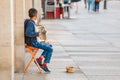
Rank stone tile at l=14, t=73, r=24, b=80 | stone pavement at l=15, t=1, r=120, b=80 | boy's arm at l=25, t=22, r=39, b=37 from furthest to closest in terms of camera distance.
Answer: stone pavement at l=15, t=1, r=120, b=80 → boy's arm at l=25, t=22, r=39, b=37 → stone tile at l=14, t=73, r=24, b=80

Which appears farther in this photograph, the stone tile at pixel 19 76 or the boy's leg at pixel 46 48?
the boy's leg at pixel 46 48

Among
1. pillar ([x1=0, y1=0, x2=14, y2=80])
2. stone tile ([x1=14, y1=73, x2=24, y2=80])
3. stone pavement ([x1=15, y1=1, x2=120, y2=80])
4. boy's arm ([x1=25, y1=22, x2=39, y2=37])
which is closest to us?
pillar ([x1=0, y1=0, x2=14, y2=80])

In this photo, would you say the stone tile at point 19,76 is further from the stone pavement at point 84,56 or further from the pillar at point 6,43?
the pillar at point 6,43

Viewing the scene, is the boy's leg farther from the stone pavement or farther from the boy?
the stone pavement

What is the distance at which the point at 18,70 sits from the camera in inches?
479

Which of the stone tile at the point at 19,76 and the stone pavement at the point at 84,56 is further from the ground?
the stone tile at the point at 19,76

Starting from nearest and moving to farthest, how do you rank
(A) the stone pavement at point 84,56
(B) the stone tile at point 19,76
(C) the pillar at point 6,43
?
(C) the pillar at point 6,43 < (B) the stone tile at point 19,76 < (A) the stone pavement at point 84,56

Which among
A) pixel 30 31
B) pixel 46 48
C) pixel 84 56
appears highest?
pixel 30 31

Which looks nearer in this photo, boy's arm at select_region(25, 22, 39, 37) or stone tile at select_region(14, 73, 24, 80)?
stone tile at select_region(14, 73, 24, 80)

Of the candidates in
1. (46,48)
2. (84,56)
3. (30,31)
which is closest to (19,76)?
(46,48)

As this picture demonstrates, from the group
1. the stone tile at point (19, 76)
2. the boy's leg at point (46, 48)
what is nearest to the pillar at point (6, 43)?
the stone tile at point (19, 76)

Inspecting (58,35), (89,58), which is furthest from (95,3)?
(89,58)

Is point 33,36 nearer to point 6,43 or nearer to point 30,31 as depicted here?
point 30,31

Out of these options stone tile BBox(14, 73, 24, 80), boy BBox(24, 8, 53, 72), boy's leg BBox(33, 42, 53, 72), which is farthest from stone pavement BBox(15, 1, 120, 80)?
boy BBox(24, 8, 53, 72)
